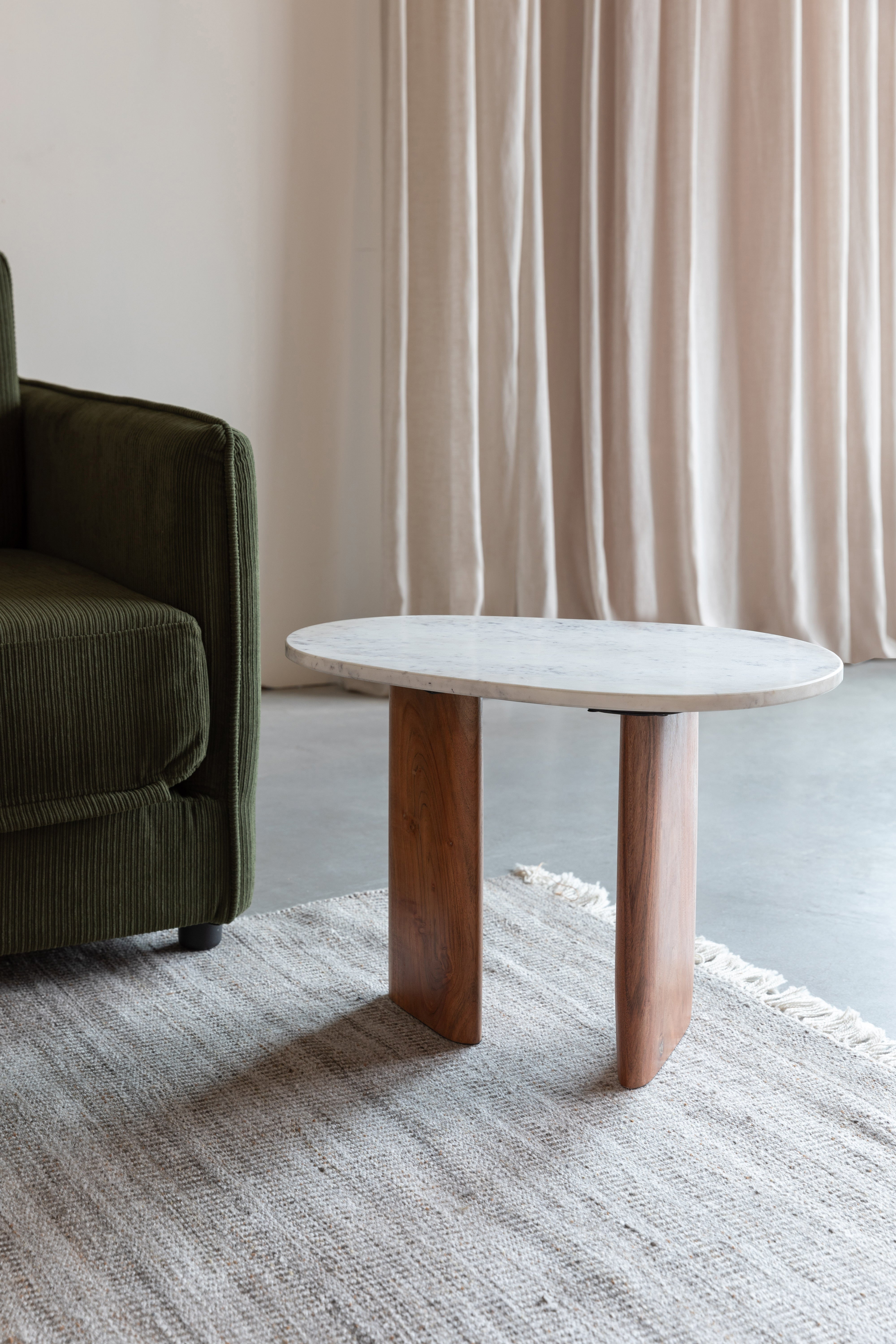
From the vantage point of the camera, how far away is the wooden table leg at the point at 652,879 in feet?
3.83

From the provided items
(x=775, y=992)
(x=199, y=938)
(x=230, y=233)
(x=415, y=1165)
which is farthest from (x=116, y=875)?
(x=230, y=233)

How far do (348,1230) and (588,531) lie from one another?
7.76 feet

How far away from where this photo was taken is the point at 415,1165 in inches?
42.6

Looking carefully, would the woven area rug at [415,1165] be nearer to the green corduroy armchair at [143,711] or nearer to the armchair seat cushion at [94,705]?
the green corduroy armchair at [143,711]

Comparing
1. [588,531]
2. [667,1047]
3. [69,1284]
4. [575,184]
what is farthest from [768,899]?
[575,184]

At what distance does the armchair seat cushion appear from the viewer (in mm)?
1282

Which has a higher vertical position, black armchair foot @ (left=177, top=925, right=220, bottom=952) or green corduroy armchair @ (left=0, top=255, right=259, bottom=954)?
green corduroy armchair @ (left=0, top=255, right=259, bottom=954)

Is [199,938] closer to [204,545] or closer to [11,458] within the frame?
[204,545]

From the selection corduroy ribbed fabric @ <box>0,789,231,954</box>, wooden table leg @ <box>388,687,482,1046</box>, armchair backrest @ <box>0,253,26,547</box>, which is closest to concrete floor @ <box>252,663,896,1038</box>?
corduroy ribbed fabric @ <box>0,789,231,954</box>

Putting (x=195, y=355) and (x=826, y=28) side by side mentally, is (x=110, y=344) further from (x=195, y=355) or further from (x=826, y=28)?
(x=826, y=28)

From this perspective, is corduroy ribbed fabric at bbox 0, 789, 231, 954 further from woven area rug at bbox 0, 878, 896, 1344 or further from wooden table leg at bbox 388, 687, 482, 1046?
wooden table leg at bbox 388, 687, 482, 1046

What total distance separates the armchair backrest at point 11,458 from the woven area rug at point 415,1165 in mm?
689

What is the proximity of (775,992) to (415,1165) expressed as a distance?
0.51m

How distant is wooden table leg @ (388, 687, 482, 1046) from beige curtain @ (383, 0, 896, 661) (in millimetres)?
1596
